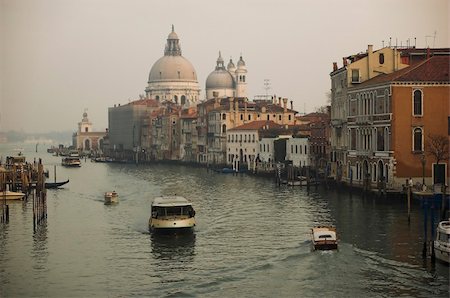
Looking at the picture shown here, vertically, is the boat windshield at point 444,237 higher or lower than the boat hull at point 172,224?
higher

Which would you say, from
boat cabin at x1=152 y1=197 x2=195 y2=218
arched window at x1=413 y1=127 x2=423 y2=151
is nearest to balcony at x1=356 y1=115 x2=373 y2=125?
arched window at x1=413 y1=127 x2=423 y2=151

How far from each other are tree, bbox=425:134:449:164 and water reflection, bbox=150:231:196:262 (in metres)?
7.66

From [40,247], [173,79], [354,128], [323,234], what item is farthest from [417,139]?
[173,79]

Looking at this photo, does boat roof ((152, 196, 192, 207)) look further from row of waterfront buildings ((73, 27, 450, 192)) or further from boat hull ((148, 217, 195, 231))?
row of waterfront buildings ((73, 27, 450, 192))

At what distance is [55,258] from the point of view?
47.9 feet

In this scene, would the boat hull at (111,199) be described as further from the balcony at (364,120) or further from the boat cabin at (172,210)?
the balcony at (364,120)

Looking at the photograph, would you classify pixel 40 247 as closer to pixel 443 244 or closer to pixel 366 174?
pixel 443 244

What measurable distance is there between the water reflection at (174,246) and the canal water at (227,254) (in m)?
0.02

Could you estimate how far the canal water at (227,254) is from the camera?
12.1m

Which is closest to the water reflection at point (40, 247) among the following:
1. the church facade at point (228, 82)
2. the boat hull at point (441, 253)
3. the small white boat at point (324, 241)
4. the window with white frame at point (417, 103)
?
the small white boat at point (324, 241)

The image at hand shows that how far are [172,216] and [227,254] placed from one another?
9.33 feet

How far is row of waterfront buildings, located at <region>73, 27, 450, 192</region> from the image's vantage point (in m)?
22.5

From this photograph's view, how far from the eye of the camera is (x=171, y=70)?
8231cm

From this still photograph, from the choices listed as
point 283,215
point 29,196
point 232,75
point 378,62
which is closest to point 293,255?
point 283,215
